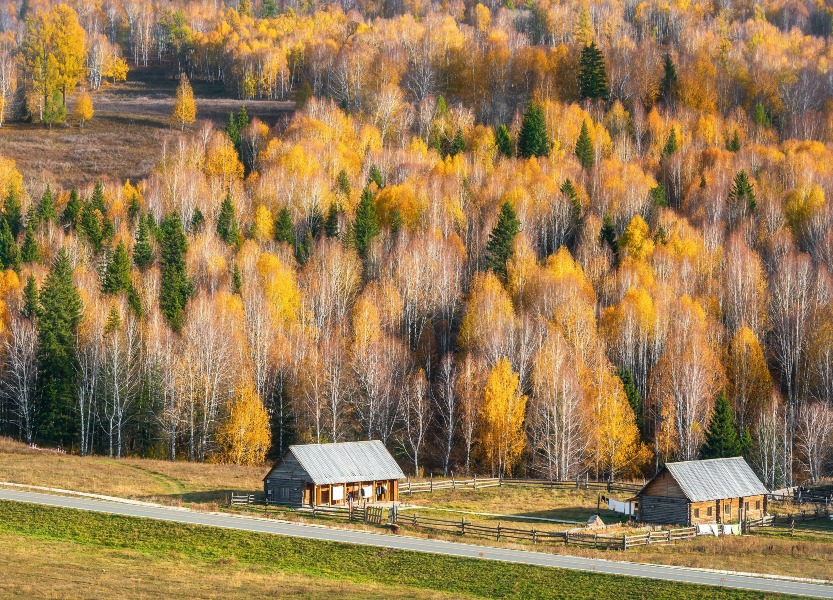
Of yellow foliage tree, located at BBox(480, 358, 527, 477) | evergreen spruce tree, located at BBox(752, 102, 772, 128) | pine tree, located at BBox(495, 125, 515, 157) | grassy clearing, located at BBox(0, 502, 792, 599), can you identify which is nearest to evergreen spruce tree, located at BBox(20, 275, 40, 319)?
yellow foliage tree, located at BBox(480, 358, 527, 477)

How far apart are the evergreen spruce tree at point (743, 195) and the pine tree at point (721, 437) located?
159ft

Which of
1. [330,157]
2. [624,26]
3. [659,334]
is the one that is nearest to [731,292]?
[659,334]

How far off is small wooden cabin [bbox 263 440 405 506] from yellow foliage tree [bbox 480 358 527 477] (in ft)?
56.5

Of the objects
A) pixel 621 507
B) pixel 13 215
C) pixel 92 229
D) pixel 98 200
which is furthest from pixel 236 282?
pixel 621 507

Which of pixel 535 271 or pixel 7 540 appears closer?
pixel 7 540

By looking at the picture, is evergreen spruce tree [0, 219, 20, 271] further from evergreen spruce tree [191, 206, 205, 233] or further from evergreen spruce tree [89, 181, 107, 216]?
evergreen spruce tree [191, 206, 205, 233]

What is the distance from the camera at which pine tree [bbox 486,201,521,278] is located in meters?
112

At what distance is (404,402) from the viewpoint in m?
92.0

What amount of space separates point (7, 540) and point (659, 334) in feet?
207

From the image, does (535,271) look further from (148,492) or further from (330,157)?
(148,492)

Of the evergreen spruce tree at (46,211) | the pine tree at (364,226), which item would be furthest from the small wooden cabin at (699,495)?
the evergreen spruce tree at (46,211)

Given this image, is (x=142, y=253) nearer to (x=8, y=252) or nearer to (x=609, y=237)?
(x=8, y=252)

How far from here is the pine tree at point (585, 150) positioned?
14038cm

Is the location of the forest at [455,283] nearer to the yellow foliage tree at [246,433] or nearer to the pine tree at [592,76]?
the yellow foliage tree at [246,433]
